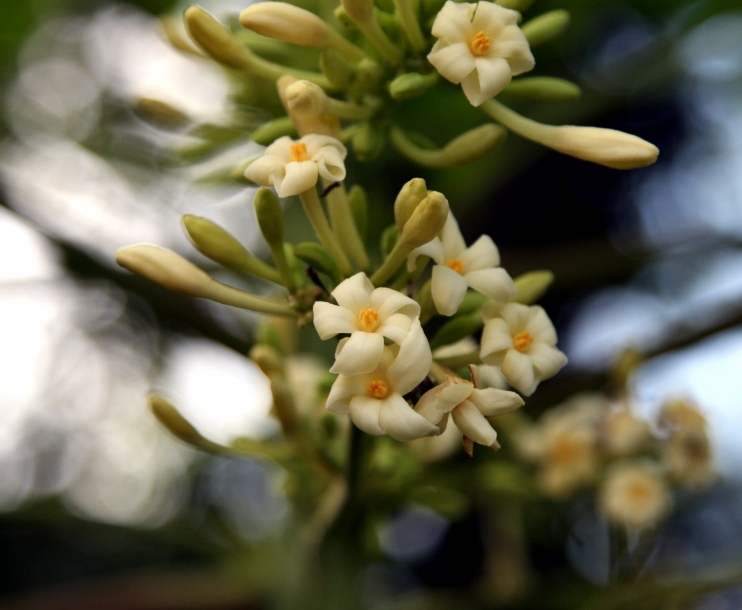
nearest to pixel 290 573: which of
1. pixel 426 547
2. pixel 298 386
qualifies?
pixel 298 386

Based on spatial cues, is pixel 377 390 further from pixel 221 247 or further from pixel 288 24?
pixel 288 24

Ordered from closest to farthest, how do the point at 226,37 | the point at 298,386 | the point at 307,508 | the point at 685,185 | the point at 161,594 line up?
the point at 226,37, the point at 307,508, the point at 298,386, the point at 161,594, the point at 685,185

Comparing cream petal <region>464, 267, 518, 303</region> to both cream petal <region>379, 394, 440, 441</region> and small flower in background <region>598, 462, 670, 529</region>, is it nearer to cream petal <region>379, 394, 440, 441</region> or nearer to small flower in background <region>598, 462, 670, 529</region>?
cream petal <region>379, 394, 440, 441</region>

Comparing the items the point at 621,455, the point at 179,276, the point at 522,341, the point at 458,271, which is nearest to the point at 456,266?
the point at 458,271

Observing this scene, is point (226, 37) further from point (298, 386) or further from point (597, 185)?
point (597, 185)

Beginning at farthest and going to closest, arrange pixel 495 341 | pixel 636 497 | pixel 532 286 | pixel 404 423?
pixel 636 497 < pixel 532 286 < pixel 495 341 < pixel 404 423

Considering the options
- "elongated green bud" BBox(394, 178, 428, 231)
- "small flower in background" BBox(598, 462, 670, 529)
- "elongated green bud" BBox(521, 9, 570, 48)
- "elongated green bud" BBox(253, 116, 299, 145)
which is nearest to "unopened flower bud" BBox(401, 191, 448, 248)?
"elongated green bud" BBox(394, 178, 428, 231)
